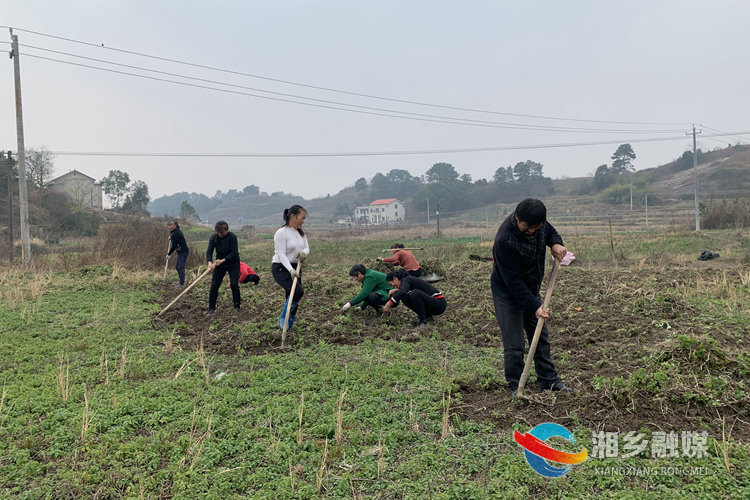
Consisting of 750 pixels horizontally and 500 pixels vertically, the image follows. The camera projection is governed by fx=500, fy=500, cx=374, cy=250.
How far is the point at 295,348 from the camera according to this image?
6.35m

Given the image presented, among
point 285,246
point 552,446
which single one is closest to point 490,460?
point 552,446

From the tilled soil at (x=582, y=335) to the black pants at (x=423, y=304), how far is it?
0.29 m

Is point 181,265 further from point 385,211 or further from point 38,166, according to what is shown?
point 385,211

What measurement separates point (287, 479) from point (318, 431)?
678mm

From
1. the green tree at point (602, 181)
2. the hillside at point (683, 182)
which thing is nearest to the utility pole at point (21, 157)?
the hillside at point (683, 182)

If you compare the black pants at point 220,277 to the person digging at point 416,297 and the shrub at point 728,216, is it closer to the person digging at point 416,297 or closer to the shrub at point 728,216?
the person digging at point 416,297

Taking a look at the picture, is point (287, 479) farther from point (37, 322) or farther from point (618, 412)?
point (37, 322)

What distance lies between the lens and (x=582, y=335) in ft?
21.0

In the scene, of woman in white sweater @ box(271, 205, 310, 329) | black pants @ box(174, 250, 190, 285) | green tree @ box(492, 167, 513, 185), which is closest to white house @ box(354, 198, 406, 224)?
green tree @ box(492, 167, 513, 185)

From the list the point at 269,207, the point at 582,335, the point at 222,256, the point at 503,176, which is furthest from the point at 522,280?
the point at 269,207

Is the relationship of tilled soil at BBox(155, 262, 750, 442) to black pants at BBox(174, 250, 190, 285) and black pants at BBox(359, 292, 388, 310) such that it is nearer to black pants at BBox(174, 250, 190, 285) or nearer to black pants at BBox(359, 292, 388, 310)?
black pants at BBox(359, 292, 388, 310)

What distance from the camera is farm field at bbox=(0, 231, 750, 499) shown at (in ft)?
9.95

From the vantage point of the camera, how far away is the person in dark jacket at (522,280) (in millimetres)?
4012

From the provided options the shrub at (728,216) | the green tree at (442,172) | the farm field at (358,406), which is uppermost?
the green tree at (442,172)
